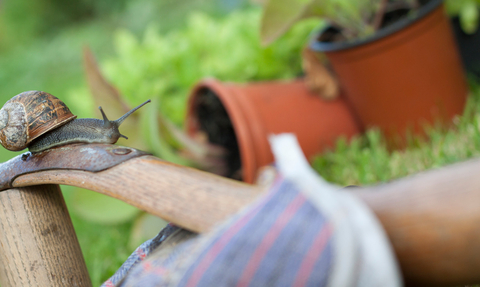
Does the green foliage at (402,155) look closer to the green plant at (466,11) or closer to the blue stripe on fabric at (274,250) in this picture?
the green plant at (466,11)

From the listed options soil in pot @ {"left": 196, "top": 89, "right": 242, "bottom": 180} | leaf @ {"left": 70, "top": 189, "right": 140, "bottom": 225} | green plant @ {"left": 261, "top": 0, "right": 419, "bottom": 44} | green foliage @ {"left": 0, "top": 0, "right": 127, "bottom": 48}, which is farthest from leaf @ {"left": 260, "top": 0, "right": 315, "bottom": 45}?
green foliage @ {"left": 0, "top": 0, "right": 127, "bottom": 48}

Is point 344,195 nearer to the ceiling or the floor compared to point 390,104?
nearer to the ceiling

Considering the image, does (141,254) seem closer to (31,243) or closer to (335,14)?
(31,243)

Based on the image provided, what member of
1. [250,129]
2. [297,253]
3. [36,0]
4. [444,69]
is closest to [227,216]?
[297,253]

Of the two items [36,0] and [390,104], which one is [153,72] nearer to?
[390,104]

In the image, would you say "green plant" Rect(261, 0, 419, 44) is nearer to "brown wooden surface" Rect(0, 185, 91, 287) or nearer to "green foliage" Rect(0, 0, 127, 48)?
"brown wooden surface" Rect(0, 185, 91, 287)

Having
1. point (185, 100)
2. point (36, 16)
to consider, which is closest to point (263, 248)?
point (185, 100)
